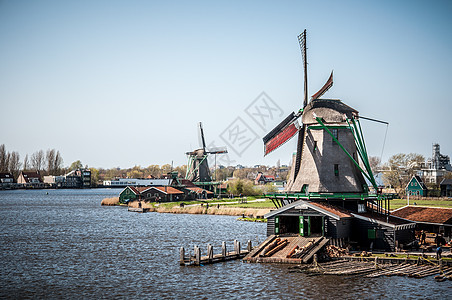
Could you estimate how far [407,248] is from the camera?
3841cm

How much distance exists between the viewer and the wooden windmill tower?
40.6 meters

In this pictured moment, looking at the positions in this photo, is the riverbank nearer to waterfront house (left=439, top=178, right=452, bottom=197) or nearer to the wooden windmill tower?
the wooden windmill tower

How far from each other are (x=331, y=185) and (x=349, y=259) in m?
7.36

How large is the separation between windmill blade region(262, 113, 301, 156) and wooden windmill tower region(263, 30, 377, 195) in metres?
0.55

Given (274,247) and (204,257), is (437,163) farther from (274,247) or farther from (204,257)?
(204,257)

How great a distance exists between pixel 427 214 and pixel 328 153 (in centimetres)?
1037

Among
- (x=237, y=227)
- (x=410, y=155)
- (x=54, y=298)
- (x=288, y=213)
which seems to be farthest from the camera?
(x=410, y=155)

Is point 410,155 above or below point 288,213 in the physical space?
above

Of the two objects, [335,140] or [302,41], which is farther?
[302,41]

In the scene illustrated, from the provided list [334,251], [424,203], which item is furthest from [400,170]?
[334,251]

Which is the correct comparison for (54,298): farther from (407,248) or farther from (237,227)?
(237,227)

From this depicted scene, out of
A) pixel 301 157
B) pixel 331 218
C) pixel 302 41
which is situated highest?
pixel 302 41

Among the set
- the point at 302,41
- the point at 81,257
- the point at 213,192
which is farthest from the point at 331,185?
the point at 213,192

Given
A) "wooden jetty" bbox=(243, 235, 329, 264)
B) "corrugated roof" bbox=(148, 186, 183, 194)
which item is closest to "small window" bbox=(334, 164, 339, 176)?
"wooden jetty" bbox=(243, 235, 329, 264)
